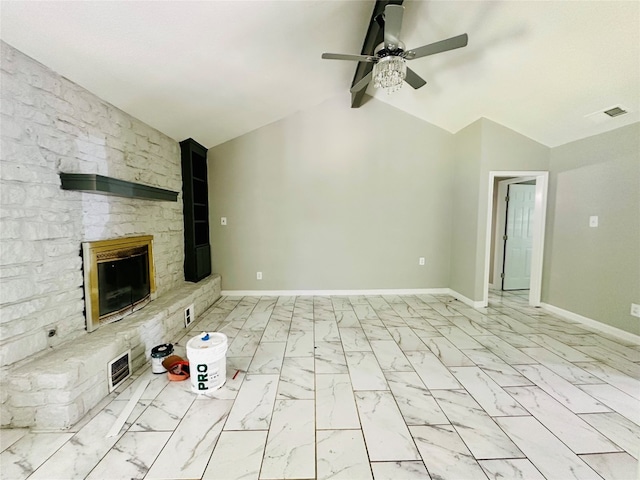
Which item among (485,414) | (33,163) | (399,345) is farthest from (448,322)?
(33,163)

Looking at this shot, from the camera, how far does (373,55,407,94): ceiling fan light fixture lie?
81.7 inches

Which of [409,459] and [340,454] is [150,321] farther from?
[409,459]

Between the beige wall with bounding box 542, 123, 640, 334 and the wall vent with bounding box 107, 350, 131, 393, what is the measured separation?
4.85 metres

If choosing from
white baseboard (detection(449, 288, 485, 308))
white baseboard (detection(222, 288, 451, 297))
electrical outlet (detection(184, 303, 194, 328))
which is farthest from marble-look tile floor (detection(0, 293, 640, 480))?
Answer: white baseboard (detection(222, 288, 451, 297))

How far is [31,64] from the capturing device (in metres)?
1.75

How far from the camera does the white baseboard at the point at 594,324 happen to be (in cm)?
277

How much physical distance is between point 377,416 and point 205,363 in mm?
1250

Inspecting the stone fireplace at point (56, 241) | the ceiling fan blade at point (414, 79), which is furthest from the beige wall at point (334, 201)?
the ceiling fan blade at point (414, 79)

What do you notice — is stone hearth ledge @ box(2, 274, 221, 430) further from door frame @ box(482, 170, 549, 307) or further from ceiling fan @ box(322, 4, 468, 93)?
door frame @ box(482, 170, 549, 307)

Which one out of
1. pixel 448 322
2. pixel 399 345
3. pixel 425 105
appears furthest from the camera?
pixel 425 105

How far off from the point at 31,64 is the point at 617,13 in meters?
4.10

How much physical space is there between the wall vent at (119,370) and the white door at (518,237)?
5517 millimetres

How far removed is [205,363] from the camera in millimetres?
1919

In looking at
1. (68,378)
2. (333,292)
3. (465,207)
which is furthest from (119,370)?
(465,207)
